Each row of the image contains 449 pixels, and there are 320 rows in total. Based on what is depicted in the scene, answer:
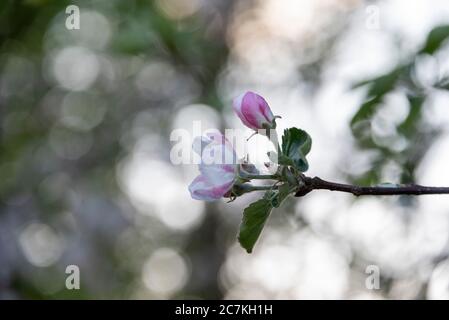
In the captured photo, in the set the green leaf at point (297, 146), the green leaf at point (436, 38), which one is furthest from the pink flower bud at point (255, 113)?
the green leaf at point (436, 38)

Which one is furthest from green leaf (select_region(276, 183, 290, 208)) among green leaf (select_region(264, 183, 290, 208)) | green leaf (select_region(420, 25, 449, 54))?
green leaf (select_region(420, 25, 449, 54))

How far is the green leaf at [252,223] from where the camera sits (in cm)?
79

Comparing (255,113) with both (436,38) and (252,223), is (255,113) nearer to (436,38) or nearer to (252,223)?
(252,223)

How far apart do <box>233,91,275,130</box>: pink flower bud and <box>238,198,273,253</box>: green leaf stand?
0.10 metres

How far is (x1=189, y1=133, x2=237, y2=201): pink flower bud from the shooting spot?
77 cm

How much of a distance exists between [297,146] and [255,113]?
7 cm

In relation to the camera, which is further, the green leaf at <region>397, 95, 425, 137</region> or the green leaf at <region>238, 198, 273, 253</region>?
the green leaf at <region>397, 95, 425, 137</region>

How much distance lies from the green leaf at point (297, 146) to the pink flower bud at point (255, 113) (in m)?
0.03

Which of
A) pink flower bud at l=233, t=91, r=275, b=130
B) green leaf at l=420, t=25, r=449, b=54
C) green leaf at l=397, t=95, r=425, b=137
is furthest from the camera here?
green leaf at l=397, t=95, r=425, b=137

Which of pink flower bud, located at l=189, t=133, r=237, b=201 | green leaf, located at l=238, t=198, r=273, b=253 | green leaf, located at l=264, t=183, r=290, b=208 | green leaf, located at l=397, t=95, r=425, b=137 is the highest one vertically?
green leaf, located at l=397, t=95, r=425, b=137

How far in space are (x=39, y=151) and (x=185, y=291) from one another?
1.78 m

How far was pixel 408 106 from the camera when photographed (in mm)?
1360

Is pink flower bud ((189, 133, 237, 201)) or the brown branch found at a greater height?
pink flower bud ((189, 133, 237, 201))

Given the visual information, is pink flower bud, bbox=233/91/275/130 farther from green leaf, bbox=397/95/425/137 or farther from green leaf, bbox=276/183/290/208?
green leaf, bbox=397/95/425/137
